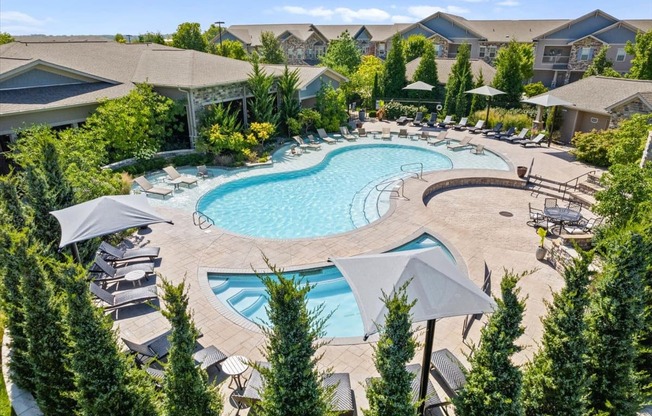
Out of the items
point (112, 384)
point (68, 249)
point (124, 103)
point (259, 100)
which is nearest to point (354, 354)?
point (112, 384)

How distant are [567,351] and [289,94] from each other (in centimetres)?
2459

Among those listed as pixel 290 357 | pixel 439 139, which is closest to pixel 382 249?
pixel 290 357

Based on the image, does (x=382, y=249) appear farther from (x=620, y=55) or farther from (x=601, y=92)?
(x=620, y=55)

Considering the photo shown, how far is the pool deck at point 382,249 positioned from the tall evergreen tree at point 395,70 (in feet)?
59.9

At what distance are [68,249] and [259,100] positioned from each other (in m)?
17.0

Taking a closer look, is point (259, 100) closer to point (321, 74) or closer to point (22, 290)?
point (321, 74)

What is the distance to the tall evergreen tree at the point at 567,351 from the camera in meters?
5.93

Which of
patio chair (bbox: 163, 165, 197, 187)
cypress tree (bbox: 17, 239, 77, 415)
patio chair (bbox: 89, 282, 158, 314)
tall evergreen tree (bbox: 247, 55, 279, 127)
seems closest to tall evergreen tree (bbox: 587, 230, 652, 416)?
cypress tree (bbox: 17, 239, 77, 415)

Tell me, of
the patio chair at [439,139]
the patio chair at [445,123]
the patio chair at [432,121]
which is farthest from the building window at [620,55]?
the patio chair at [439,139]

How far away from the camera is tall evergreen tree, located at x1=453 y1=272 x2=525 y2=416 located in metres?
5.65

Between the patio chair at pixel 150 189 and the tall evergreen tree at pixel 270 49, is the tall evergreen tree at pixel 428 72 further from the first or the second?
the patio chair at pixel 150 189

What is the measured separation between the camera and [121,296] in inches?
416

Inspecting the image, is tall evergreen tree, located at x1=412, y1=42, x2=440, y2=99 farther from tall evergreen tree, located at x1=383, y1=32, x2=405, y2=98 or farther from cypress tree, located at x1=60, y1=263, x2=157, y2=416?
cypress tree, located at x1=60, y1=263, x2=157, y2=416

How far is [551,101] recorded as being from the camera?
25.0 metres
